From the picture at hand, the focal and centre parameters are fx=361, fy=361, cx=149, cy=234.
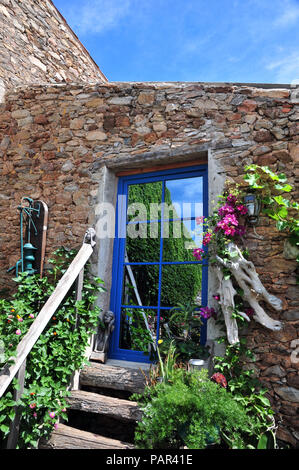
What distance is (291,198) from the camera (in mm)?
2820

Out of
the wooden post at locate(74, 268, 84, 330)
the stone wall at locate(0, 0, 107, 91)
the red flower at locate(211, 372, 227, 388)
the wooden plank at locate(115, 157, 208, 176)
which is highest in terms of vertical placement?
the stone wall at locate(0, 0, 107, 91)

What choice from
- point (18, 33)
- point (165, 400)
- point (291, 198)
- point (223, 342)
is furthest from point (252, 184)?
point (18, 33)

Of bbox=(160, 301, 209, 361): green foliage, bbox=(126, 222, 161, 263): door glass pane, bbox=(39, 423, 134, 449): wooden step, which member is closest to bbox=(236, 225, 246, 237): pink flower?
bbox=(160, 301, 209, 361): green foliage

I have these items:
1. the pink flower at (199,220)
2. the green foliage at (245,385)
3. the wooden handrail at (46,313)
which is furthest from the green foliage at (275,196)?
the wooden handrail at (46,313)

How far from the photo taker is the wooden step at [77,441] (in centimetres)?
241

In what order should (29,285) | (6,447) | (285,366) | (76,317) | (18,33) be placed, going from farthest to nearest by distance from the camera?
(18,33)
(29,285)
(76,317)
(285,366)
(6,447)

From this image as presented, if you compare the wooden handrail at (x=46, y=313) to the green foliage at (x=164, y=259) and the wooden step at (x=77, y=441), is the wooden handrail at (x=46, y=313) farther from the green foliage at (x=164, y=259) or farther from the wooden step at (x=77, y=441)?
the green foliage at (x=164, y=259)

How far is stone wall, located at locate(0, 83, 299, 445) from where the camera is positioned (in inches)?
105

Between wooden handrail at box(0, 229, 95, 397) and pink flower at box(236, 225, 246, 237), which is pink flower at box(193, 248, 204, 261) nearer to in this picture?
pink flower at box(236, 225, 246, 237)

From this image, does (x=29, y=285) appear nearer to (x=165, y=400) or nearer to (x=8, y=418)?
(x=8, y=418)

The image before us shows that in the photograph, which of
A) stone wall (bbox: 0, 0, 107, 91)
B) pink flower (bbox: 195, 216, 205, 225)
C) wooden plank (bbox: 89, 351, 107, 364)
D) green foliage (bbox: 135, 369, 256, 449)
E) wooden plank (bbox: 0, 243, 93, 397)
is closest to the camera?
green foliage (bbox: 135, 369, 256, 449)

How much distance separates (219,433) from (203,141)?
227 centimetres

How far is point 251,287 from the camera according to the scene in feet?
8.96

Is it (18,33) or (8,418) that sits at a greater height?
(18,33)
